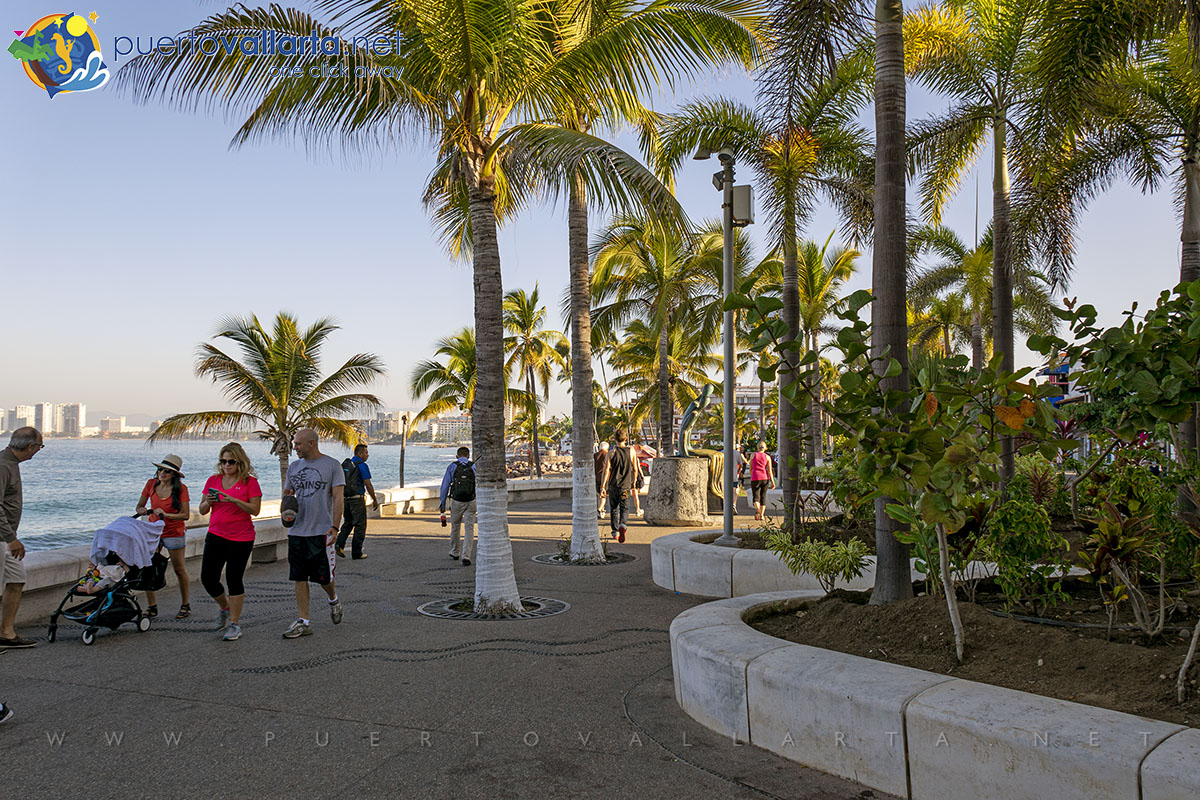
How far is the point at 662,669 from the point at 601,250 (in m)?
20.4

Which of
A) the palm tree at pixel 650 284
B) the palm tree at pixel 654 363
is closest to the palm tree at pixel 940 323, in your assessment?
the palm tree at pixel 654 363

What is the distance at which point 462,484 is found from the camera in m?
10.9

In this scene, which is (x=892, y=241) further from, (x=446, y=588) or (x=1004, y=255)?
(x=1004, y=255)

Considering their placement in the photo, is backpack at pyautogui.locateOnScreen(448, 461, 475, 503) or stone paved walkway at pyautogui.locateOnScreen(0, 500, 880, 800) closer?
stone paved walkway at pyautogui.locateOnScreen(0, 500, 880, 800)

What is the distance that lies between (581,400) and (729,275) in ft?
10.7

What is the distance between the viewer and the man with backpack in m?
11.0

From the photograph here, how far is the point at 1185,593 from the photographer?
16.3 ft

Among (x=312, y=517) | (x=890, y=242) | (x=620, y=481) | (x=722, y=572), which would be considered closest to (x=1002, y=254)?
(x=620, y=481)

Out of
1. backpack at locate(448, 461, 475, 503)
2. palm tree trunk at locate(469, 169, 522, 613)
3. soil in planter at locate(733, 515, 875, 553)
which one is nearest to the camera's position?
palm tree trunk at locate(469, 169, 522, 613)

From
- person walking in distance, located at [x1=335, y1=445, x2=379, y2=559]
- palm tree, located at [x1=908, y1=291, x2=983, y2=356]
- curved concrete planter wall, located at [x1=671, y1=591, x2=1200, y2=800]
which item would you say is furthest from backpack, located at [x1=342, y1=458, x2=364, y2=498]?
palm tree, located at [x1=908, y1=291, x2=983, y2=356]

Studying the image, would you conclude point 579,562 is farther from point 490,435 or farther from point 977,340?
point 977,340

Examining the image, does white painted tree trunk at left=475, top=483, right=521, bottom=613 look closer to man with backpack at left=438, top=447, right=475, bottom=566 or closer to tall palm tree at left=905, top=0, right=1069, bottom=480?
man with backpack at left=438, top=447, right=475, bottom=566

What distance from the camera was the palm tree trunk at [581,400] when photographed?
11359mm

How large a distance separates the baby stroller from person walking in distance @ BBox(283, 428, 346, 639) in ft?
4.69
